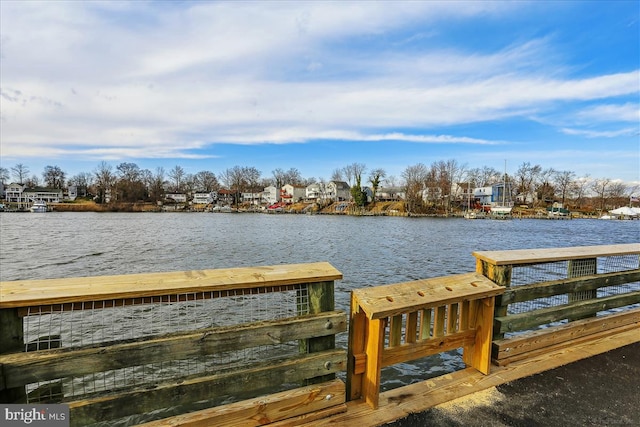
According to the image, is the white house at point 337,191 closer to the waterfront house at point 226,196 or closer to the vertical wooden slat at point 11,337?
the waterfront house at point 226,196

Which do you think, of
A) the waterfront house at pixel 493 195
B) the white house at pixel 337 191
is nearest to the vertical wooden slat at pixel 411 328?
the waterfront house at pixel 493 195

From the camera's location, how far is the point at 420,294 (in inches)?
105

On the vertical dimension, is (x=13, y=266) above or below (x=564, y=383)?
below

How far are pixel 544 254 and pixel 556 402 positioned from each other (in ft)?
4.65

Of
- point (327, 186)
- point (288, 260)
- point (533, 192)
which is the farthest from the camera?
point (327, 186)

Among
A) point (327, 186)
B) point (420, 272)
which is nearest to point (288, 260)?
point (420, 272)

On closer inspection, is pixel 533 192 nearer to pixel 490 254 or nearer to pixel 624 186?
pixel 624 186

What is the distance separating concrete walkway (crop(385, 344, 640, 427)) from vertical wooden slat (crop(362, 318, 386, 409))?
0.23 m

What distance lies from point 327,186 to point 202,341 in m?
106

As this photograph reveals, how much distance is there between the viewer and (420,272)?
16484 millimetres

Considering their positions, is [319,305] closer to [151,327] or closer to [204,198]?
[151,327]

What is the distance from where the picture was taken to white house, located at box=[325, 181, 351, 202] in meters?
105

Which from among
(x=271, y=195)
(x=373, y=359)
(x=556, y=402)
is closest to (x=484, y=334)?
(x=556, y=402)

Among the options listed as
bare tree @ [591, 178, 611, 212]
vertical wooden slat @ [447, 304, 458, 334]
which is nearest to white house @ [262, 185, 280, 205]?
bare tree @ [591, 178, 611, 212]
